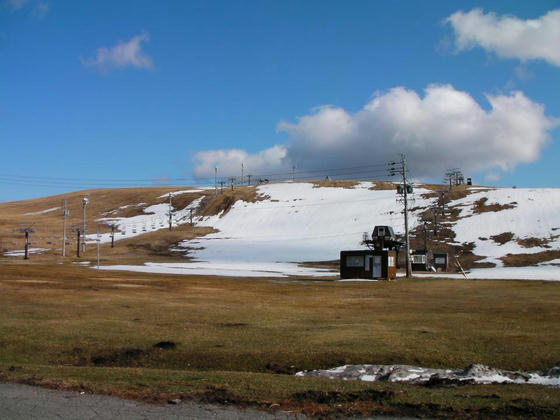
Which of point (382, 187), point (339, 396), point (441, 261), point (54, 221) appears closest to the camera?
point (339, 396)

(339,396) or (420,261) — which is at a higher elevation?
(420,261)

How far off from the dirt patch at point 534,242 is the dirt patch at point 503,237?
223cm

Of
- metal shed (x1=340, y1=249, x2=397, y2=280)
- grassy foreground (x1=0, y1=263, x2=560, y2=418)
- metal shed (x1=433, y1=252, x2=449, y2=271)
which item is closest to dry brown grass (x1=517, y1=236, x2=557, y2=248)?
metal shed (x1=433, y1=252, x2=449, y2=271)

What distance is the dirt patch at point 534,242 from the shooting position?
314 feet

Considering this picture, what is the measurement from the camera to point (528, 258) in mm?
89938

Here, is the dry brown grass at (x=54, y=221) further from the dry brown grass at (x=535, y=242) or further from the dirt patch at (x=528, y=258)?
the dry brown grass at (x=535, y=242)

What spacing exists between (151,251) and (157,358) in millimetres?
106326

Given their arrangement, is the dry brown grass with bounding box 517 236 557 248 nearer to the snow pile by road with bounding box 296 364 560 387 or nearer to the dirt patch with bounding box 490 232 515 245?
the dirt patch with bounding box 490 232 515 245

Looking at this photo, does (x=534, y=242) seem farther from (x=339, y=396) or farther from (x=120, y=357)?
(x=339, y=396)

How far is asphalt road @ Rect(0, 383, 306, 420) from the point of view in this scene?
8.88 m

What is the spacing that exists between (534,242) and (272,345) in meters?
91.5

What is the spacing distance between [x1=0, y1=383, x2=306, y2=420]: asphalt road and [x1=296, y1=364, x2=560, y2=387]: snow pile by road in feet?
17.0

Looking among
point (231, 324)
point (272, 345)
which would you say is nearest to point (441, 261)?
point (231, 324)

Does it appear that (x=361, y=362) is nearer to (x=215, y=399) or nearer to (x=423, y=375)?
(x=423, y=375)
